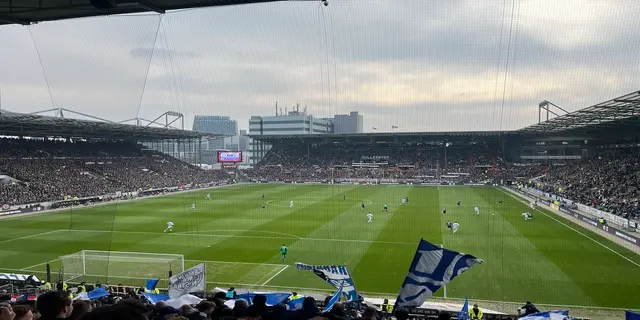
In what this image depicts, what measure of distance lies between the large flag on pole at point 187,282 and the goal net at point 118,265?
Result: 2660 mm

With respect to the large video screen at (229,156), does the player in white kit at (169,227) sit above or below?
below

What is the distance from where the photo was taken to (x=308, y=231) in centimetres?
2453

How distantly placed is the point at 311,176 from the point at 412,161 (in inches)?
559

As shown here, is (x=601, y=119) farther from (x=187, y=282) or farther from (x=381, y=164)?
(x=381, y=164)

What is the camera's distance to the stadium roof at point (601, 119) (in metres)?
21.0

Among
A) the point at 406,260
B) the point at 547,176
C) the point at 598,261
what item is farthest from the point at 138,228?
the point at 547,176

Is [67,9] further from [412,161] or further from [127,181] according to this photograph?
[412,161]

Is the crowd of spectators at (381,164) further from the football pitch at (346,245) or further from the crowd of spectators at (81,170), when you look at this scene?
the football pitch at (346,245)

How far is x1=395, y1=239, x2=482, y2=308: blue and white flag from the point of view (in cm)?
705

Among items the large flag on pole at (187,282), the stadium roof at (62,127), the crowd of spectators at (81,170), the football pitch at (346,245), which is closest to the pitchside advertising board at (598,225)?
the football pitch at (346,245)

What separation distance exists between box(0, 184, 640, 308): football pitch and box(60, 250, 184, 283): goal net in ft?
0.40

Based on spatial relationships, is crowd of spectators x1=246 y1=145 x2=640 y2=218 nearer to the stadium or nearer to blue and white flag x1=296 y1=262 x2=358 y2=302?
the stadium

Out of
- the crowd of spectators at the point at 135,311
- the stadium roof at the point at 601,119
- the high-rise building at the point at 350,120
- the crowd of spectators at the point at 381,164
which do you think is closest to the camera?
the crowd of spectators at the point at 135,311

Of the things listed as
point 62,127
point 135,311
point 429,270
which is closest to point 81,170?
point 62,127
